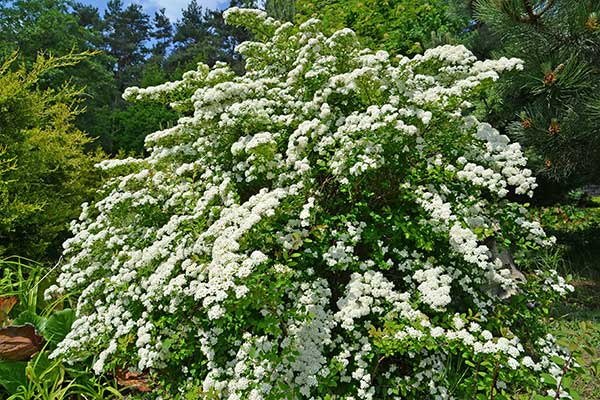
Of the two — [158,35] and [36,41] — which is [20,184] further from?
[158,35]

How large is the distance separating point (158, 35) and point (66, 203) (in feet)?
115

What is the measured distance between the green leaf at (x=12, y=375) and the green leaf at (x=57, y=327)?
218 millimetres

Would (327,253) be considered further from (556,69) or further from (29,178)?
(29,178)

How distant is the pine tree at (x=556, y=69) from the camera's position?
3.81 metres

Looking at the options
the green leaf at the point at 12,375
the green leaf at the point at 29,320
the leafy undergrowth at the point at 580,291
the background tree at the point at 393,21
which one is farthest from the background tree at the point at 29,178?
the leafy undergrowth at the point at 580,291

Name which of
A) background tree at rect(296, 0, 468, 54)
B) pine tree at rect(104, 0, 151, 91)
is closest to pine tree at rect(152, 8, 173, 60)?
pine tree at rect(104, 0, 151, 91)

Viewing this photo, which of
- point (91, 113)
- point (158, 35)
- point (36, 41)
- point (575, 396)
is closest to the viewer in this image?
point (575, 396)

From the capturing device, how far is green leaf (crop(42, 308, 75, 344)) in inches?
121

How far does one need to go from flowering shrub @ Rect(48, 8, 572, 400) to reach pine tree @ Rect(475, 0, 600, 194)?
1.16 meters

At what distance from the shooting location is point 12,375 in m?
2.89

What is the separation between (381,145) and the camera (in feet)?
8.06

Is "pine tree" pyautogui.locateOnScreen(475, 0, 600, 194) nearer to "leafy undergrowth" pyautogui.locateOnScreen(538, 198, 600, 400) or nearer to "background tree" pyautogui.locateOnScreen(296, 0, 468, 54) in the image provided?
"leafy undergrowth" pyautogui.locateOnScreen(538, 198, 600, 400)

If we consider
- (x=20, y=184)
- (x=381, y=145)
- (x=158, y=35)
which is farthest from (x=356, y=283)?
(x=158, y=35)

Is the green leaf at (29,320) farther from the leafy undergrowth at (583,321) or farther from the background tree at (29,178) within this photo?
the leafy undergrowth at (583,321)
